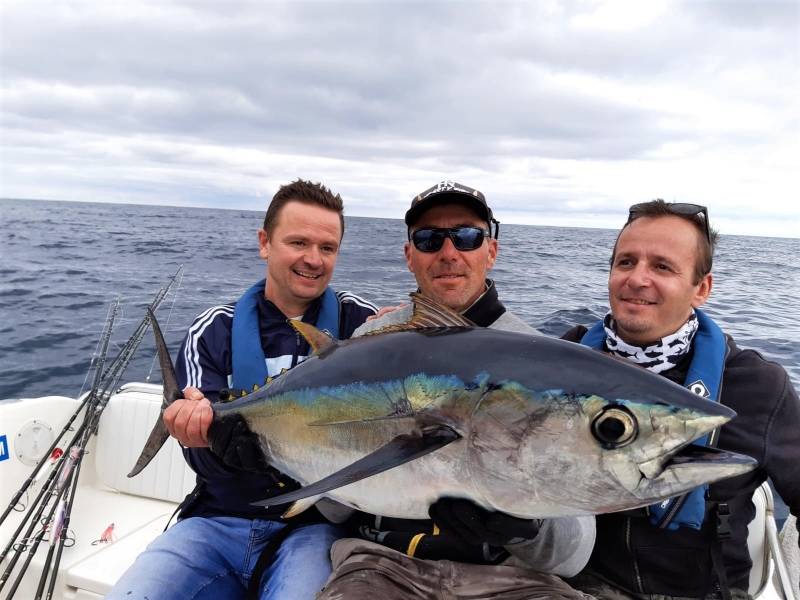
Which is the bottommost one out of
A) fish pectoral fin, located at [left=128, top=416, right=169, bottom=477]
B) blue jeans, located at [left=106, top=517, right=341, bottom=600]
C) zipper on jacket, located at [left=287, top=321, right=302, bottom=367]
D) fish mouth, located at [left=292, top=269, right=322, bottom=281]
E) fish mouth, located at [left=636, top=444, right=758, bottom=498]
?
blue jeans, located at [left=106, top=517, right=341, bottom=600]

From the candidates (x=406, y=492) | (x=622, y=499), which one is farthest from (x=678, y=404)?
(x=406, y=492)

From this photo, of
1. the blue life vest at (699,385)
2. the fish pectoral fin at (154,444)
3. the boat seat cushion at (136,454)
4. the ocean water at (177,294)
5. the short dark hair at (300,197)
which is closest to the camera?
the blue life vest at (699,385)

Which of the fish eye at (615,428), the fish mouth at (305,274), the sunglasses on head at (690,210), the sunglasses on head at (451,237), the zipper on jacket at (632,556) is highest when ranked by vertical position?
the sunglasses on head at (690,210)

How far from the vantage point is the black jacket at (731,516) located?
8.89 feet

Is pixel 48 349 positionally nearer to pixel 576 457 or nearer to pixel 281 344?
pixel 281 344

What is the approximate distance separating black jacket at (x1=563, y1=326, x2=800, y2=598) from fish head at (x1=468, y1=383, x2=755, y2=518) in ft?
4.55

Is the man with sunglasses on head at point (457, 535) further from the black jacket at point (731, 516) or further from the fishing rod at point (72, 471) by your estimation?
the fishing rod at point (72, 471)

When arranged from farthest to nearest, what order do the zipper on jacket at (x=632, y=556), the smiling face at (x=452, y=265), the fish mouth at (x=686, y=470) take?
the smiling face at (x=452, y=265)
the zipper on jacket at (x=632, y=556)
the fish mouth at (x=686, y=470)

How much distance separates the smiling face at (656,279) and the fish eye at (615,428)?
1551 mm

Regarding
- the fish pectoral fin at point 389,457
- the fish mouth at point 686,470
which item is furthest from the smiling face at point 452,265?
the fish mouth at point 686,470

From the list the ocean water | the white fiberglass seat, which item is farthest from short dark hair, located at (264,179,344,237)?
the ocean water

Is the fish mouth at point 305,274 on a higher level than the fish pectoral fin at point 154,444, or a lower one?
higher

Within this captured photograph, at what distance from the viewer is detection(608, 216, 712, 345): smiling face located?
9.57ft

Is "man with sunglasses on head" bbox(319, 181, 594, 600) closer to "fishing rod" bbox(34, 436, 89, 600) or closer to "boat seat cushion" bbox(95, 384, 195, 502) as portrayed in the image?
"fishing rod" bbox(34, 436, 89, 600)
